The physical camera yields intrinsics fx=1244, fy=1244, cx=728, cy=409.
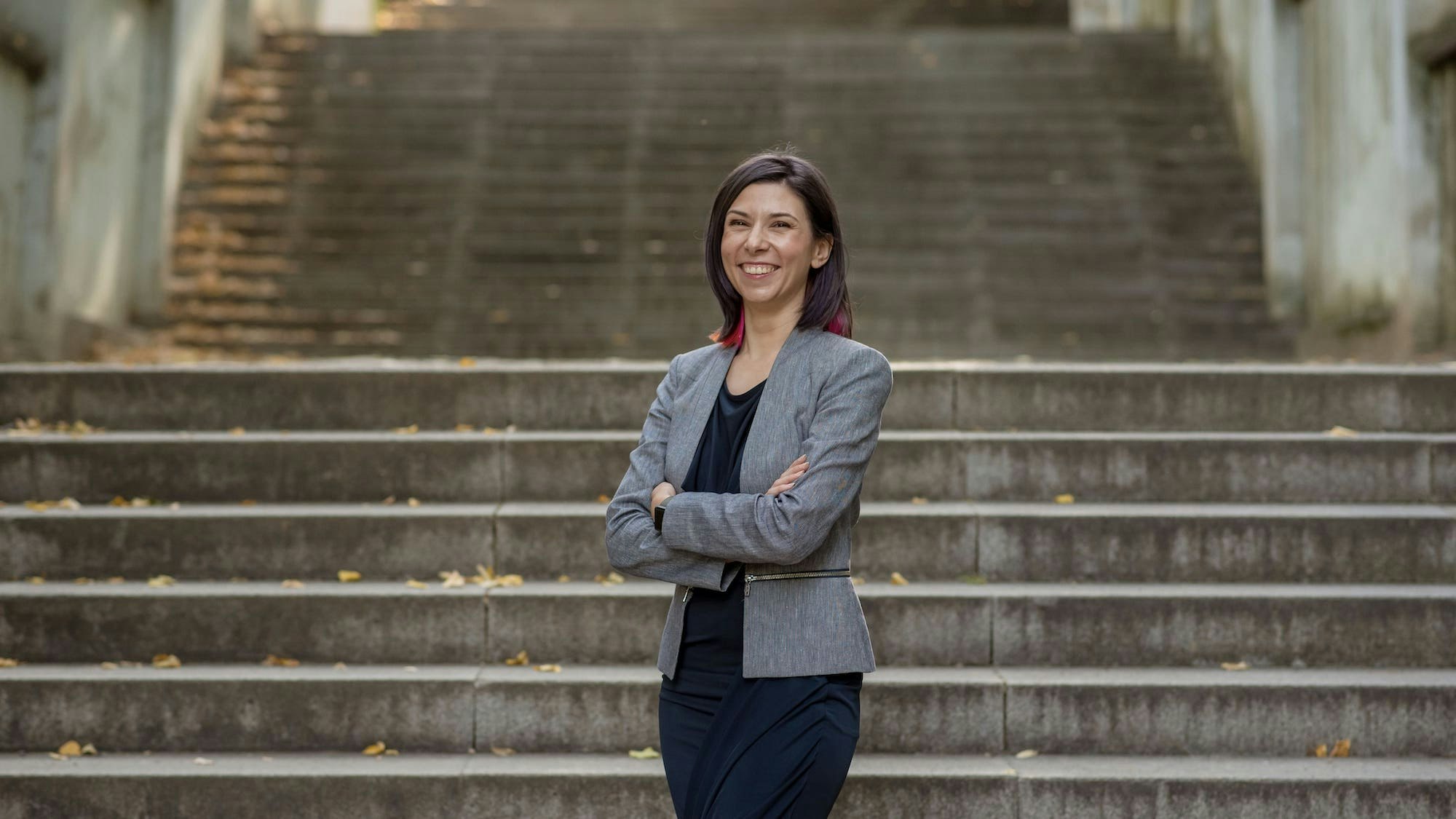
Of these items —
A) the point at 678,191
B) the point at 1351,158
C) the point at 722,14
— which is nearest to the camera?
the point at 1351,158

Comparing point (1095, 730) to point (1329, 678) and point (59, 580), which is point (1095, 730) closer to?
point (1329, 678)

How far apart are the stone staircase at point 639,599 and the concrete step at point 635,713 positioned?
1 cm

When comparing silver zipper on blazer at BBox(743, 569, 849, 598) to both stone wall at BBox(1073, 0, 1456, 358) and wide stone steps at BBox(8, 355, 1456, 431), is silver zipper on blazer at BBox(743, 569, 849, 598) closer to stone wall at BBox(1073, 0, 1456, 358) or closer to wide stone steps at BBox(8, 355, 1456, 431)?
wide stone steps at BBox(8, 355, 1456, 431)

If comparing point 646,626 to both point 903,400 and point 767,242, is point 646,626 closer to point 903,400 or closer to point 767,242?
point 903,400

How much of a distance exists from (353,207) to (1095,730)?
8.41 m

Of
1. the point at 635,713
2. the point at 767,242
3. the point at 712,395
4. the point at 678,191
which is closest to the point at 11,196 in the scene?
the point at 678,191

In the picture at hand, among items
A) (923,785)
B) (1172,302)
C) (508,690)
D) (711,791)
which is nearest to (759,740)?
(711,791)

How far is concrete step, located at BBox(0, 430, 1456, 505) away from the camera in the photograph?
17.4ft

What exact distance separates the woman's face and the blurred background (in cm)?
657

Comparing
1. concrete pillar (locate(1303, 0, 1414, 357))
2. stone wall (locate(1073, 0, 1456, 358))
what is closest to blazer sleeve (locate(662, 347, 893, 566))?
stone wall (locate(1073, 0, 1456, 358))

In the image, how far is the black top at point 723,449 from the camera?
2672 mm

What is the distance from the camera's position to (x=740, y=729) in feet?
8.25

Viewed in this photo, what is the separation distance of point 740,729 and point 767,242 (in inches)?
39.6

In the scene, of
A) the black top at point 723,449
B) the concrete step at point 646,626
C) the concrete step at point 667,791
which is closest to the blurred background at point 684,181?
the concrete step at point 646,626
